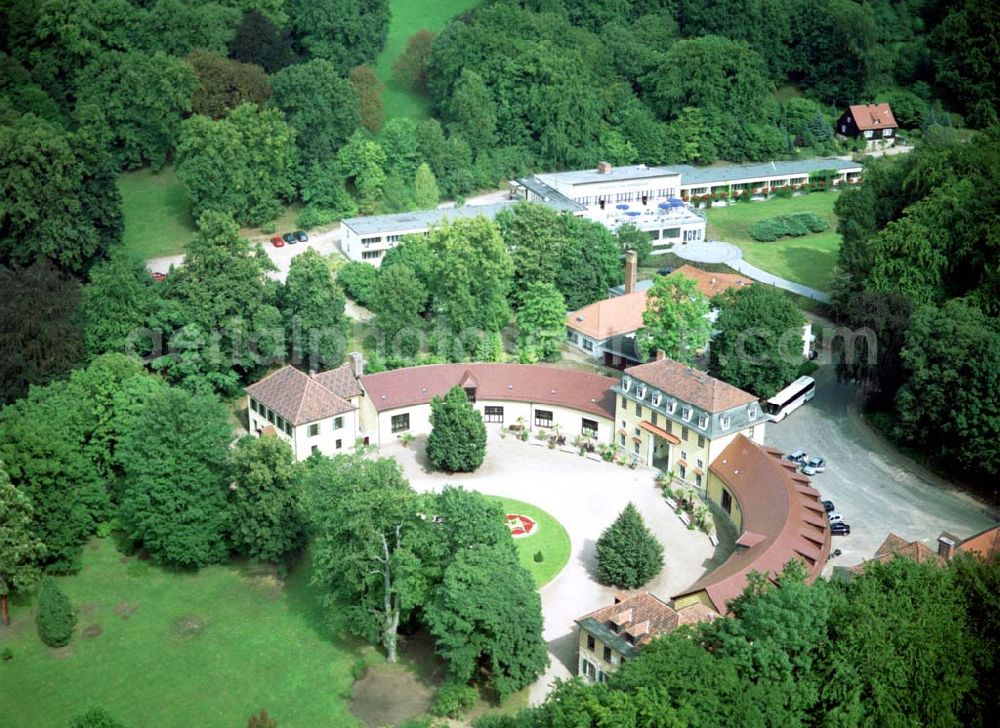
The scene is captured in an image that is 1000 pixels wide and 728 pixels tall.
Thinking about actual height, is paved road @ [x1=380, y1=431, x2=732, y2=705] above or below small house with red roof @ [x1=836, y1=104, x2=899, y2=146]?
below

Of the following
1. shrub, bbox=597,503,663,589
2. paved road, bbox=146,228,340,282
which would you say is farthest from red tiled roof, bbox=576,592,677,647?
paved road, bbox=146,228,340,282

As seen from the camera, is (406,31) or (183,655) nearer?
(183,655)

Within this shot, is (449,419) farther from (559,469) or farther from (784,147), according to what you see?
(784,147)

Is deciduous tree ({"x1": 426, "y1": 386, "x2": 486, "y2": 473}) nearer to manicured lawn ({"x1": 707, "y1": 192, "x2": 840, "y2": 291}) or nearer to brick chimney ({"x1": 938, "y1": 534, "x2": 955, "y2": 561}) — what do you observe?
brick chimney ({"x1": 938, "y1": 534, "x2": 955, "y2": 561})

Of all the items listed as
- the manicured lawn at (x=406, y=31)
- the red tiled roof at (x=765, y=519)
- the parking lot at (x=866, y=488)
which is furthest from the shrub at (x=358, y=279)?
the red tiled roof at (x=765, y=519)

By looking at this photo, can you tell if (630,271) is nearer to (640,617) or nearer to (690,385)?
(690,385)

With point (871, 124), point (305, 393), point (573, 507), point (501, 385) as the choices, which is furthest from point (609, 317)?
point (871, 124)
